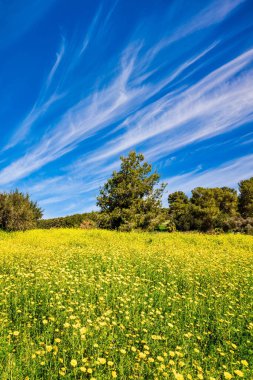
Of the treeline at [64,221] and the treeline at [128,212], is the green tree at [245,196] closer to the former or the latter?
the treeline at [128,212]

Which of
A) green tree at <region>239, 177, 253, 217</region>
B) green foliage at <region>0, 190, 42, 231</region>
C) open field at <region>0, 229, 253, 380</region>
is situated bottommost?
open field at <region>0, 229, 253, 380</region>

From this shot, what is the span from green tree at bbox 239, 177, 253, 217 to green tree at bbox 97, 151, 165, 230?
29062 millimetres

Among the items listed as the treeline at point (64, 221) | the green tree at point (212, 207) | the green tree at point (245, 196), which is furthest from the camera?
the green tree at point (245, 196)

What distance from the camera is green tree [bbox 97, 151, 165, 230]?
118 ft

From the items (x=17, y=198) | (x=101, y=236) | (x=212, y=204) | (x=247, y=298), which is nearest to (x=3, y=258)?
(x=247, y=298)

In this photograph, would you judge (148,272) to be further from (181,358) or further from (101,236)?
(101,236)

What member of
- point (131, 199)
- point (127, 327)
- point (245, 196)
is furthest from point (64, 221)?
point (127, 327)

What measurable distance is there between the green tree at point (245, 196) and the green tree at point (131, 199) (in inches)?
1144

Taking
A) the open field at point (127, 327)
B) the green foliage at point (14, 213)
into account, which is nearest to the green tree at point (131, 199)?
the green foliage at point (14, 213)

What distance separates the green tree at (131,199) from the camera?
3609cm

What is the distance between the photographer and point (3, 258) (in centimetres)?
1232

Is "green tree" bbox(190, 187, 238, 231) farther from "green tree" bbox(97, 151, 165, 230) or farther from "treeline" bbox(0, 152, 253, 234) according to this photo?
"green tree" bbox(97, 151, 165, 230)

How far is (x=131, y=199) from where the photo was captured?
36562mm

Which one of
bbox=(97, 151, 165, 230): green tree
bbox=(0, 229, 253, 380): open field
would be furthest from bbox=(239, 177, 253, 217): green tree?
bbox=(0, 229, 253, 380): open field
